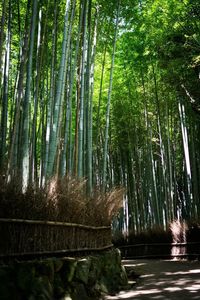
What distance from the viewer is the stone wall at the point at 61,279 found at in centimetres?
320

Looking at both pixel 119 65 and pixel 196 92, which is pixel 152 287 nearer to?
pixel 196 92

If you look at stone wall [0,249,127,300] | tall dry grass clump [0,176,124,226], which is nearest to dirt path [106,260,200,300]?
stone wall [0,249,127,300]

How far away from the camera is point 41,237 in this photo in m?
3.91

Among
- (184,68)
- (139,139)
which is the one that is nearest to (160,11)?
(184,68)

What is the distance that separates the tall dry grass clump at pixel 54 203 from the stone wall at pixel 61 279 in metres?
0.46

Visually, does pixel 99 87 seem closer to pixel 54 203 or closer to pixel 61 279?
pixel 54 203

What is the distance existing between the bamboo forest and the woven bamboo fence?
0.43m

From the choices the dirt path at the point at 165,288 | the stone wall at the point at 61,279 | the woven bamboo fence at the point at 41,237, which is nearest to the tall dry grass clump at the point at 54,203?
the woven bamboo fence at the point at 41,237

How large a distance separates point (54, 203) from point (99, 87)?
7532 millimetres

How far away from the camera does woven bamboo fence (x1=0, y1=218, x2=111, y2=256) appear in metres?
3.49

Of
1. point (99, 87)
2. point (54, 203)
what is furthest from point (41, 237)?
point (99, 87)

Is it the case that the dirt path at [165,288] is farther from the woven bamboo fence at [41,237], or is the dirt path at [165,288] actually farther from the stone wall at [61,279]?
the woven bamboo fence at [41,237]

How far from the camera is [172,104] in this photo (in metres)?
11.6

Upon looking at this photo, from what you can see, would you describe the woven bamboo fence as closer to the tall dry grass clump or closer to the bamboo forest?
the tall dry grass clump
